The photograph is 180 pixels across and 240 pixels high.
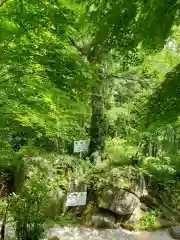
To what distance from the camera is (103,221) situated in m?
6.46

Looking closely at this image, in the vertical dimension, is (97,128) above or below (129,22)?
below

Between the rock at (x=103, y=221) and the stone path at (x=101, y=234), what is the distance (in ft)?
0.44

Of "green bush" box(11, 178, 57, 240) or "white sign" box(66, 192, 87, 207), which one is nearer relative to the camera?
"green bush" box(11, 178, 57, 240)

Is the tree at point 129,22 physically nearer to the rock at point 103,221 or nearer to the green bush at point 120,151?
the rock at point 103,221

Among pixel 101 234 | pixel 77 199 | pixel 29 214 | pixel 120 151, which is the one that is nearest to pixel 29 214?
pixel 29 214

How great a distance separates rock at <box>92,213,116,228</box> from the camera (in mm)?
6439

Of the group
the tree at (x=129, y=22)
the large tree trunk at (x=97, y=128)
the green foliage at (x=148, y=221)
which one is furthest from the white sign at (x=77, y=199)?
the tree at (x=129, y=22)

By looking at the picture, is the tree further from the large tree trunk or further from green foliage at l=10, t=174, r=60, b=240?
the large tree trunk

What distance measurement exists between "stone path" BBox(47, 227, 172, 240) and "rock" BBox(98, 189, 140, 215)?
39cm

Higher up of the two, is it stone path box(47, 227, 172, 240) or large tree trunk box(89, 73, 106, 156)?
large tree trunk box(89, 73, 106, 156)

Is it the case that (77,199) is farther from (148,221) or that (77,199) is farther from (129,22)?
(129,22)

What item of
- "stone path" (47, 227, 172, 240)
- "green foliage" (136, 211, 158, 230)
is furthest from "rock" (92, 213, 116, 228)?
"green foliage" (136, 211, 158, 230)

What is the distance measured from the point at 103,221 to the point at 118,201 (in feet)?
1.60

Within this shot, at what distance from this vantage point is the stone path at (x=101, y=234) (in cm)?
596
